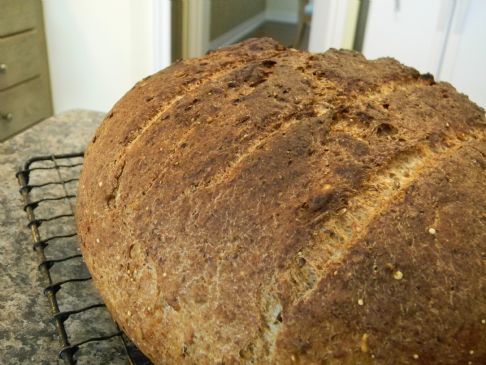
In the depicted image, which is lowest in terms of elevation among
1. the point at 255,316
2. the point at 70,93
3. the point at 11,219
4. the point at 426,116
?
the point at 70,93

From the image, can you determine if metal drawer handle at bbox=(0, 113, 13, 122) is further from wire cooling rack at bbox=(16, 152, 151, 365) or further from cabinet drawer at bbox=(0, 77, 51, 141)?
wire cooling rack at bbox=(16, 152, 151, 365)

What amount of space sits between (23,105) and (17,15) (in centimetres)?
45

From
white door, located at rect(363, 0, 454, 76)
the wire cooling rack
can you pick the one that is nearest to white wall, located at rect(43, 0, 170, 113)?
white door, located at rect(363, 0, 454, 76)

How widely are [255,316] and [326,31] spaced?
2113mm

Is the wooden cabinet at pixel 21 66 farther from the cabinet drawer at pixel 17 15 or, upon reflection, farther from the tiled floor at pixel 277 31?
the tiled floor at pixel 277 31

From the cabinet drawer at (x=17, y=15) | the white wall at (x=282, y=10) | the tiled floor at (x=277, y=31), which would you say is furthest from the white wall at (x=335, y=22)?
the white wall at (x=282, y=10)

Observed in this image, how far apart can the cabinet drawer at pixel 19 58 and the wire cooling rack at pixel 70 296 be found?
140cm

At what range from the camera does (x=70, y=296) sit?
3.00 feet

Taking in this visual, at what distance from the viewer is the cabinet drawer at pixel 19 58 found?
235cm

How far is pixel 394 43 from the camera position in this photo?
2.33m

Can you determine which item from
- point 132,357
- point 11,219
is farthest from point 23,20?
point 132,357

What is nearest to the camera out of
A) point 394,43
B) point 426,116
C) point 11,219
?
point 426,116

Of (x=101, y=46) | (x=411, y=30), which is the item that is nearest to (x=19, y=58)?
(x=101, y=46)

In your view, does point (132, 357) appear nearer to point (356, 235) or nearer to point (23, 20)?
point (356, 235)
